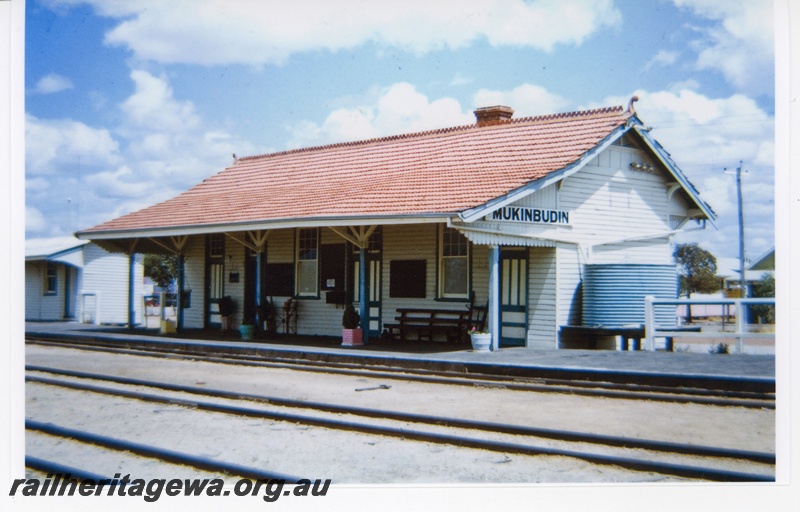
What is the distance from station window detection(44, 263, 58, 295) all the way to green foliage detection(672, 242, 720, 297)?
87.1 ft

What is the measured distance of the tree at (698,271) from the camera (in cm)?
3938

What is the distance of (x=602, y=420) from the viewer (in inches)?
329

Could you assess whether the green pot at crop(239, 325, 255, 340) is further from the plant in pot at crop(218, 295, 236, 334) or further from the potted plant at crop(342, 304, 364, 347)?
the potted plant at crop(342, 304, 364, 347)

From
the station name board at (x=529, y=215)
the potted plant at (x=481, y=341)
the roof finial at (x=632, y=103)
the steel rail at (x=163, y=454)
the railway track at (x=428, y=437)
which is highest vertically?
the roof finial at (x=632, y=103)

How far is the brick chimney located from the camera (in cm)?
1920

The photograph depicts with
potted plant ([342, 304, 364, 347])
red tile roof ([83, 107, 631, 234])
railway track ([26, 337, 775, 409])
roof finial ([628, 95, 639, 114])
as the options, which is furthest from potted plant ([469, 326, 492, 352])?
roof finial ([628, 95, 639, 114])

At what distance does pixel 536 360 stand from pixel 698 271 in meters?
29.8

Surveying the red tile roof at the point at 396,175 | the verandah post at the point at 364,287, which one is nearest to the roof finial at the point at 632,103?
the red tile roof at the point at 396,175

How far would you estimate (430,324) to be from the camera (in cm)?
1636

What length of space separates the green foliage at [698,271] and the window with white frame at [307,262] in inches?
975

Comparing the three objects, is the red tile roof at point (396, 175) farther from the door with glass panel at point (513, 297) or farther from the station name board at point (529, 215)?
the door with glass panel at point (513, 297)

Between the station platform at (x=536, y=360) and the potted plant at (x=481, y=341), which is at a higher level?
the potted plant at (x=481, y=341)
